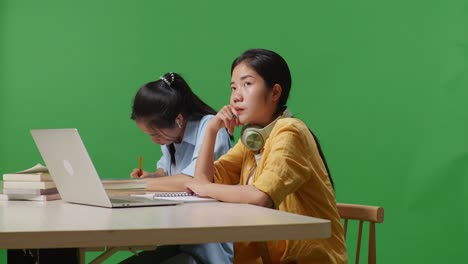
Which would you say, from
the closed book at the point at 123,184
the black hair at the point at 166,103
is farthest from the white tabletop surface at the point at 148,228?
the black hair at the point at 166,103

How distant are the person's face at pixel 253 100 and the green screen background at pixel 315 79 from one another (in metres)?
1.45

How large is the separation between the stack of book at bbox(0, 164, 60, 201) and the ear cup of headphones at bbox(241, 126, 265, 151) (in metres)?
0.51

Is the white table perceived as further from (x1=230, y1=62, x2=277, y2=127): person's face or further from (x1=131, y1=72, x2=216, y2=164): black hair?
(x1=131, y1=72, x2=216, y2=164): black hair

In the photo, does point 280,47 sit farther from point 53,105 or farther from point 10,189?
point 10,189

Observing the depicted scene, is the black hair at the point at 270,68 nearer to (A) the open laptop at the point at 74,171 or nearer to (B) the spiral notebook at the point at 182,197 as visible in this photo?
(B) the spiral notebook at the point at 182,197

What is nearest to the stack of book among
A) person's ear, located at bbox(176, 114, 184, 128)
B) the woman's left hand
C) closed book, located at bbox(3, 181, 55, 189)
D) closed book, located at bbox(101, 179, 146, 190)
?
closed book, located at bbox(3, 181, 55, 189)

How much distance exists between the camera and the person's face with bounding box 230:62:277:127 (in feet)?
7.03

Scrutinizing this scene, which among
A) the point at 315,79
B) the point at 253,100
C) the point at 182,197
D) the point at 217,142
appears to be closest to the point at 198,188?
the point at 182,197

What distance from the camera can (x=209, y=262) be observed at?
229 centimetres

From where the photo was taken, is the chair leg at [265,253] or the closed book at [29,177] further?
the closed book at [29,177]

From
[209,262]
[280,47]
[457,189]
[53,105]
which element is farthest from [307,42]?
[209,262]

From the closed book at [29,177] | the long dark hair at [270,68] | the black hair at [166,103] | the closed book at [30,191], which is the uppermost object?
the long dark hair at [270,68]

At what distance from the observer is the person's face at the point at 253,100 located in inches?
84.4

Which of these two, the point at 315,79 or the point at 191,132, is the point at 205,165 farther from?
the point at 315,79
